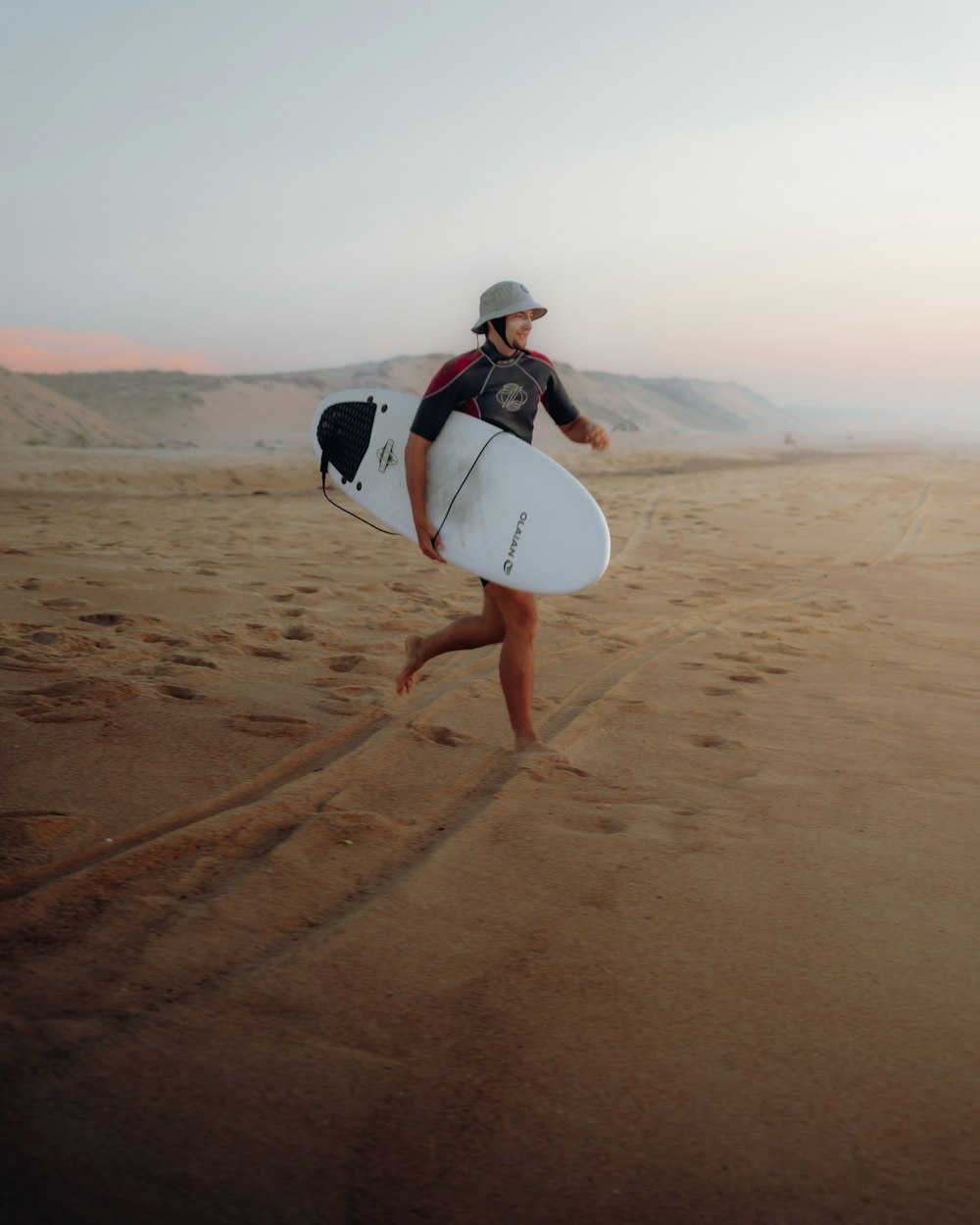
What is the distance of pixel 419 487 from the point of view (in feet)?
12.0

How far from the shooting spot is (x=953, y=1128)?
180 cm

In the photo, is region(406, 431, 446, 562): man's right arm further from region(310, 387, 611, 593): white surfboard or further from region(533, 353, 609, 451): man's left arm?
region(533, 353, 609, 451): man's left arm

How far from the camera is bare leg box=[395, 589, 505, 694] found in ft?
12.7

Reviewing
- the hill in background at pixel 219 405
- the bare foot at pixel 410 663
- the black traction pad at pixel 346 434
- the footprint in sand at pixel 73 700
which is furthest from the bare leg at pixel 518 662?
the hill in background at pixel 219 405

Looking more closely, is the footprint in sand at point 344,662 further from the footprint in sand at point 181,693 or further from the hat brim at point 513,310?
the hat brim at point 513,310

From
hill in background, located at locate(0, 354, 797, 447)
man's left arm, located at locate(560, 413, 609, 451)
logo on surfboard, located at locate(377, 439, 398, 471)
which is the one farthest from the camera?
hill in background, located at locate(0, 354, 797, 447)

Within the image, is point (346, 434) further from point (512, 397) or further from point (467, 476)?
point (512, 397)

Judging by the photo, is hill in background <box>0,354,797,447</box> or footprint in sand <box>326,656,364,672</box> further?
hill in background <box>0,354,797,447</box>

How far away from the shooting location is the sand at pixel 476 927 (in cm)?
167

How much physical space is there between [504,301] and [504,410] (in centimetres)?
38

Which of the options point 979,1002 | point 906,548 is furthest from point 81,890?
point 906,548

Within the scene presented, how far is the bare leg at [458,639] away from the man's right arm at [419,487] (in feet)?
0.92

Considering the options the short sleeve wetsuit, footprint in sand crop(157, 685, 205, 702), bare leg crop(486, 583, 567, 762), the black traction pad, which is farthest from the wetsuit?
footprint in sand crop(157, 685, 205, 702)

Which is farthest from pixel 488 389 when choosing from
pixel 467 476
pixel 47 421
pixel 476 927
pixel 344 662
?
pixel 47 421
